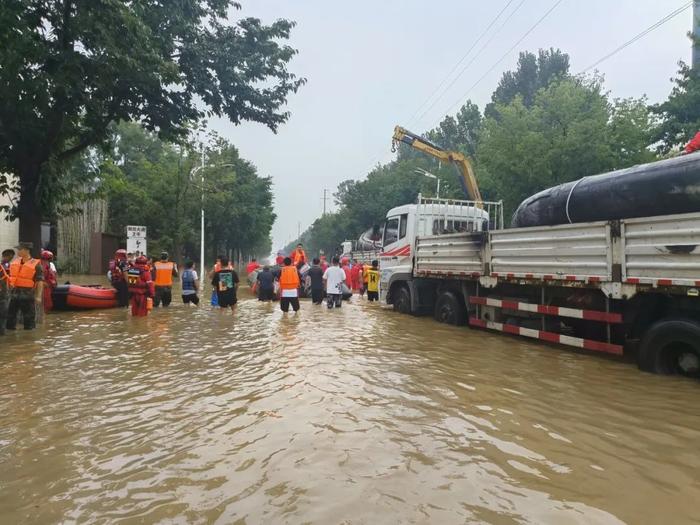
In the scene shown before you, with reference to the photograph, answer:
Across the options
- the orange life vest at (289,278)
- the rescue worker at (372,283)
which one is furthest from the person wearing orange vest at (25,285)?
the rescue worker at (372,283)

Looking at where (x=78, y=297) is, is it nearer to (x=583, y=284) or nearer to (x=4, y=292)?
(x=4, y=292)

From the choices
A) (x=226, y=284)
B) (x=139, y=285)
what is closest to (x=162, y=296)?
(x=226, y=284)

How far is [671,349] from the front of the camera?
6098mm

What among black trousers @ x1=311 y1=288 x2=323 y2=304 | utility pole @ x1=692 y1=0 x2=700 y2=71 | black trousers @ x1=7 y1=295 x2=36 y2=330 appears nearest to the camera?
black trousers @ x1=7 y1=295 x2=36 y2=330

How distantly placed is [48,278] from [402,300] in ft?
28.4

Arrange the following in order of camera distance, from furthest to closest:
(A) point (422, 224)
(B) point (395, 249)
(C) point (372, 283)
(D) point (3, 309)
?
(C) point (372, 283) → (B) point (395, 249) → (A) point (422, 224) → (D) point (3, 309)

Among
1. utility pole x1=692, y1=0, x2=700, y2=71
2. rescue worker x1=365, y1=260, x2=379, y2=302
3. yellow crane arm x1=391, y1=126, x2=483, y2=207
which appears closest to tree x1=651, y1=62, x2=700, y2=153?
utility pole x1=692, y1=0, x2=700, y2=71

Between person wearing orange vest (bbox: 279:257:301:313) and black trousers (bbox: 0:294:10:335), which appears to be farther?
person wearing orange vest (bbox: 279:257:301:313)

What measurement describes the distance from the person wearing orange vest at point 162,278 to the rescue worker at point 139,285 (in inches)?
88.1

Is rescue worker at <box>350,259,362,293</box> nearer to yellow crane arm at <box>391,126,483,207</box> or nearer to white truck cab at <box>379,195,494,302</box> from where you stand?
yellow crane arm at <box>391,126,483,207</box>

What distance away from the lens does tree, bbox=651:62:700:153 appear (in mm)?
17906

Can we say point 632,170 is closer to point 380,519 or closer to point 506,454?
point 506,454

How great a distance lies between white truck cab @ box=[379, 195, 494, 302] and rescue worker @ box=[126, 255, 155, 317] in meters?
6.07

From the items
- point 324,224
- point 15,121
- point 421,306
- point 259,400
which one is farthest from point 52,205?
point 324,224
